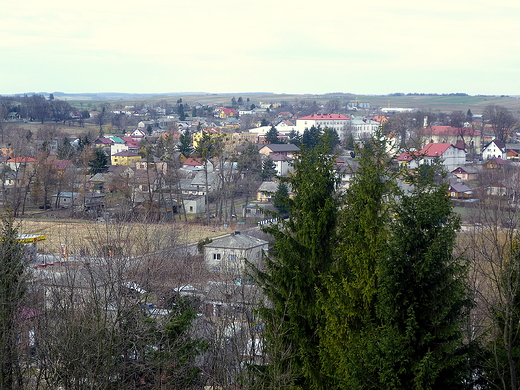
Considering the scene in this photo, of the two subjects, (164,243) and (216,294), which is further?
(164,243)

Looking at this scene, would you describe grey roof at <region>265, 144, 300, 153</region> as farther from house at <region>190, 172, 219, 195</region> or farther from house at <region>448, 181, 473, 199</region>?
house at <region>448, 181, 473, 199</region>

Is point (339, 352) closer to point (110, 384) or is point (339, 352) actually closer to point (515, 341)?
point (515, 341)

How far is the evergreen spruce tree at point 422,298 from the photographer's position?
5.48 metres

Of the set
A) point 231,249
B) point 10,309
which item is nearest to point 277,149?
point 231,249

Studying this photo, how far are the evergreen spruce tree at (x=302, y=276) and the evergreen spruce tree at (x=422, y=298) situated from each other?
4.84 feet

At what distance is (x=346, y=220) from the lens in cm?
702

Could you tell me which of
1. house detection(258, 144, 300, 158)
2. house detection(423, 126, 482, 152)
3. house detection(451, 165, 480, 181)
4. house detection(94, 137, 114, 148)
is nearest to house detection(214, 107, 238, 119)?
house detection(94, 137, 114, 148)

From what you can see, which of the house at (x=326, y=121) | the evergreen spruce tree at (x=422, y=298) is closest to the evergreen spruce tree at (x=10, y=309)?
the evergreen spruce tree at (x=422, y=298)

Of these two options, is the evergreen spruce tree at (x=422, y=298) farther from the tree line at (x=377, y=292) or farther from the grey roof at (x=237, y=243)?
the grey roof at (x=237, y=243)

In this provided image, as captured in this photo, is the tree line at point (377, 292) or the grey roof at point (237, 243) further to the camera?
the grey roof at point (237, 243)

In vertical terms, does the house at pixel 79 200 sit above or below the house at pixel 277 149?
below

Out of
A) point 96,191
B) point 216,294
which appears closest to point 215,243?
point 216,294

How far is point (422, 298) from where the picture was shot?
5676mm

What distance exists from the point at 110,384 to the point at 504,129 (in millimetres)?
64484
